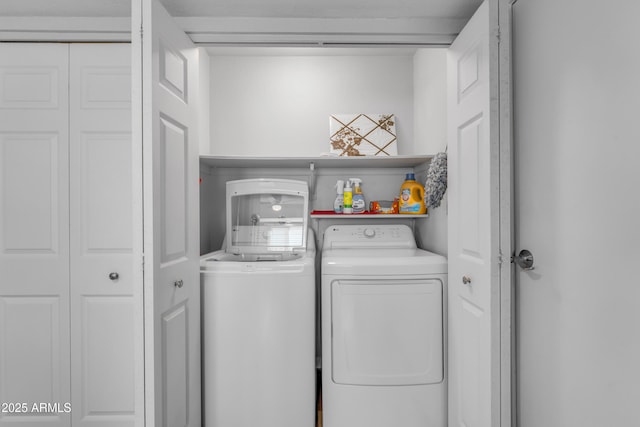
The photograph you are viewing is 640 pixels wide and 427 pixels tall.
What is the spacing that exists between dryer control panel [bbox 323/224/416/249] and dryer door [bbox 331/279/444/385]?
52 cm

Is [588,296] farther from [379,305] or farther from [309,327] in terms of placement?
[309,327]

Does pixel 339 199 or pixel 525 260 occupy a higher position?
pixel 339 199

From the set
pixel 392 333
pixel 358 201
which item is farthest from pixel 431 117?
pixel 392 333

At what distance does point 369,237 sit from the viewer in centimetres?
224

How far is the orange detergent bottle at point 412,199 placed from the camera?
217cm

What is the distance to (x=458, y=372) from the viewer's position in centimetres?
158

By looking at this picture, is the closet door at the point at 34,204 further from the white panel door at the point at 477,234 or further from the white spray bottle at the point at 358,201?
the white panel door at the point at 477,234

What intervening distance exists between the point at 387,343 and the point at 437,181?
2.84ft

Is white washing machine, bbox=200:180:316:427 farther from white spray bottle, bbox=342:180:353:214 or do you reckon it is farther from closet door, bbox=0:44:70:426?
closet door, bbox=0:44:70:426

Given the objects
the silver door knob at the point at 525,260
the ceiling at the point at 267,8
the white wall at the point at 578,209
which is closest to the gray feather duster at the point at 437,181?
the white wall at the point at 578,209

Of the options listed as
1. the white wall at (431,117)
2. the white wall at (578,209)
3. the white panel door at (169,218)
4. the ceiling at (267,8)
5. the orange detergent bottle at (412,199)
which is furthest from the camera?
the orange detergent bottle at (412,199)

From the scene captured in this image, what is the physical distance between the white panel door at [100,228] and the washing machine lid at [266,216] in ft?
2.22

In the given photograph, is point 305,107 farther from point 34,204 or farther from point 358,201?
point 34,204

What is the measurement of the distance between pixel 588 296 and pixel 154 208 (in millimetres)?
1438
